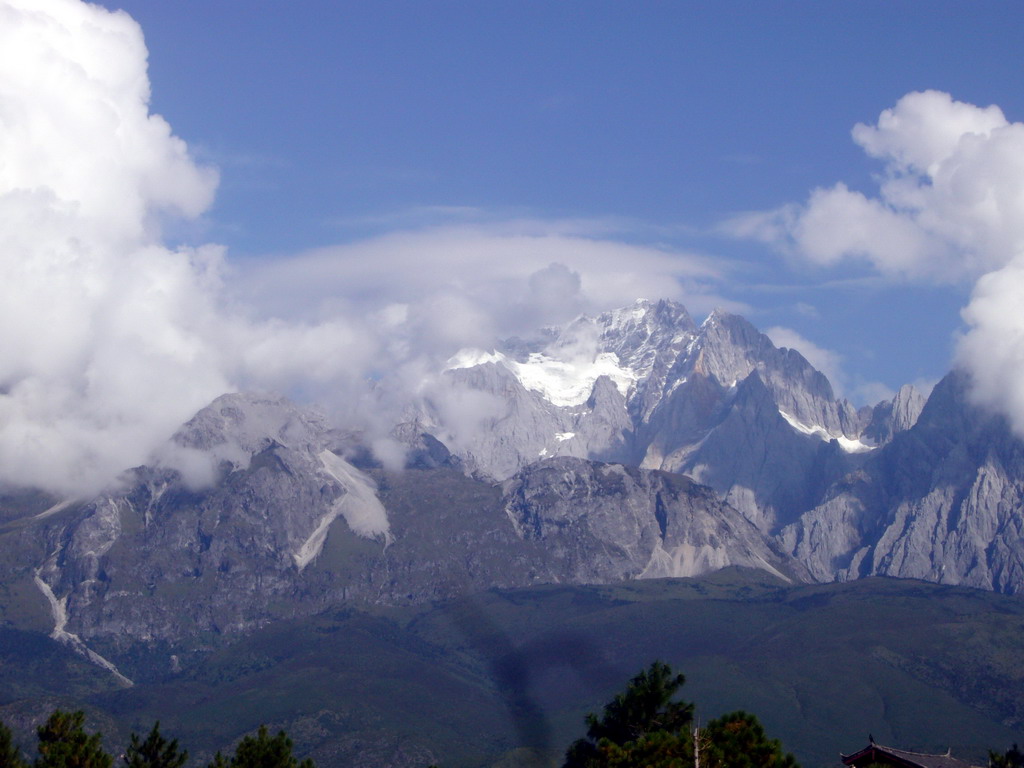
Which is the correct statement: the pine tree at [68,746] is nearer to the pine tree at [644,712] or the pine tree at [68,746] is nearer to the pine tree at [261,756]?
the pine tree at [261,756]

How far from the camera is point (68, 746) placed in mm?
137875

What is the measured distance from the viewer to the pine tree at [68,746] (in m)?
137

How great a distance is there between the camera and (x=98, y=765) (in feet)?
453

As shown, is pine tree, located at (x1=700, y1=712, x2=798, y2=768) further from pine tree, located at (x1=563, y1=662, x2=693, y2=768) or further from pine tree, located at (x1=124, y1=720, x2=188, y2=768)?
pine tree, located at (x1=124, y1=720, x2=188, y2=768)

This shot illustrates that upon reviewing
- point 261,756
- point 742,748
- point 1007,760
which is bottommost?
point 261,756

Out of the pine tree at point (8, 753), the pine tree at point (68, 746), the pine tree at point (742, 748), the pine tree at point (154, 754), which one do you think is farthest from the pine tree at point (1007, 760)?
the pine tree at point (8, 753)

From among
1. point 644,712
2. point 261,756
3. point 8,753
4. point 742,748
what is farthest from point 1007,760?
point 8,753

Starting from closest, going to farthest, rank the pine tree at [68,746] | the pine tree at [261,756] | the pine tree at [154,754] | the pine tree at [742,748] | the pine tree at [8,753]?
the pine tree at [742,748] < the pine tree at [68,746] < the pine tree at [261,756] < the pine tree at [8,753] < the pine tree at [154,754]

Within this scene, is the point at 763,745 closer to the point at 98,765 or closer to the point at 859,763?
the point at 859,763

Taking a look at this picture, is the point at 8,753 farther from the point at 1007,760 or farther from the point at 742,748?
the point at 1007,760

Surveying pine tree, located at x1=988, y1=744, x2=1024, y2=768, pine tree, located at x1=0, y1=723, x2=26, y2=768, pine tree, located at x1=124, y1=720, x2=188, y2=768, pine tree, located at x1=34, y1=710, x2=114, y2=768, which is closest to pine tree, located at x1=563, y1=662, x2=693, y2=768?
pine tree, located at x1=988, y1=744, x2=1024, y2=768

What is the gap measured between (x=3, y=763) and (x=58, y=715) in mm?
7580

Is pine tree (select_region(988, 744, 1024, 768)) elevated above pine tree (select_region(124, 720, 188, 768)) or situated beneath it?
elevated above

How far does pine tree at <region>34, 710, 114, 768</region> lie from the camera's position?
137 meters
